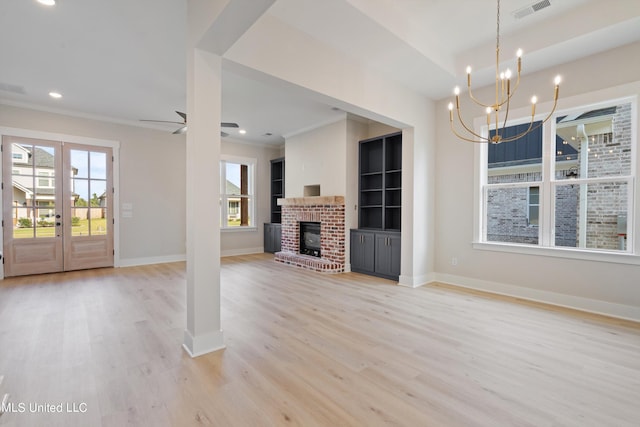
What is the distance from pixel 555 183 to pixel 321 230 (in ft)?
12.4

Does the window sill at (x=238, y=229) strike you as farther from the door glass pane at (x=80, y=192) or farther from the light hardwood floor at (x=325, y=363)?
the light hardwood floor at (x=325, y=363)

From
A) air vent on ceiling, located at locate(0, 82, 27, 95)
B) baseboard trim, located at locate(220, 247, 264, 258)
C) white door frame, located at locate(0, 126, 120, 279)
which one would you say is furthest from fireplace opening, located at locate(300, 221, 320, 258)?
air vent on ceiling, located at locate(0, 82, 27, 95)

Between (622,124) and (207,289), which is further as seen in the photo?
(622,124)

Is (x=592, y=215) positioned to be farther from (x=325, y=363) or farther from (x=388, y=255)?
(x=325, y=363)

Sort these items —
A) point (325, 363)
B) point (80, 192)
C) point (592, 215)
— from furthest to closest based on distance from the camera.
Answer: point (80, 192) → point (592, 215) → point (325, 363)

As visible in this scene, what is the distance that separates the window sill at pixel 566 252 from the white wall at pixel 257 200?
5405 millimetres

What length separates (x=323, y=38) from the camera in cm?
309

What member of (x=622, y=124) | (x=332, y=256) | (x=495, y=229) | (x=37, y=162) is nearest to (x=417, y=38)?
(x=622, y=124)

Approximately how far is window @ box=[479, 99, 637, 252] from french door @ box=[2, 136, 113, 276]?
6.85 meters

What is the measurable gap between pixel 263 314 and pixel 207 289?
3.52 ft

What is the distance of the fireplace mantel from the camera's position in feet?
18.2

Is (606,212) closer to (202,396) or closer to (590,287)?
(590,287)

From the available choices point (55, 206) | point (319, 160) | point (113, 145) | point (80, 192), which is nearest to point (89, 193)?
point (80, 192)

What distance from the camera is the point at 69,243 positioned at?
213 inches
